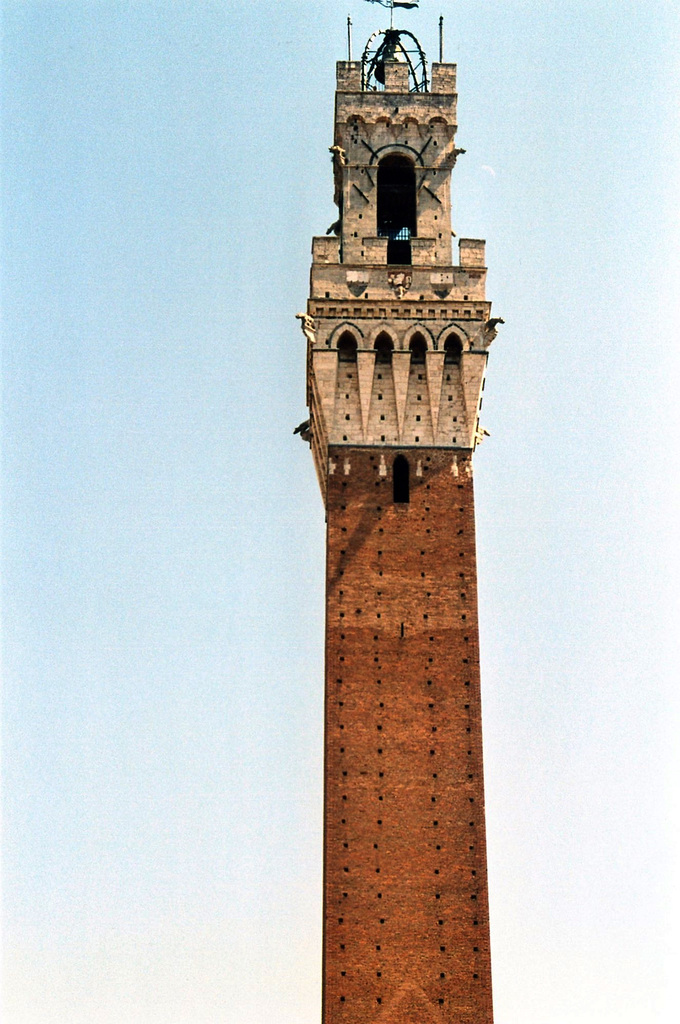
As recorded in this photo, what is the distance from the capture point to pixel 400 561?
40.4 metres

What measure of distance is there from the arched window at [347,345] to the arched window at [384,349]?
65 centimetres

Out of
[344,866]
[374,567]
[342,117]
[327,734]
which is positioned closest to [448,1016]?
[344,866]

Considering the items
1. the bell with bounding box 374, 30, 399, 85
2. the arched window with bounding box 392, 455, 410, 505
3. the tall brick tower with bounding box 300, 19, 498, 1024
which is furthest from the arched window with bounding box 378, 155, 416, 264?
the arched window with bounding box 392, 455, 410, 505

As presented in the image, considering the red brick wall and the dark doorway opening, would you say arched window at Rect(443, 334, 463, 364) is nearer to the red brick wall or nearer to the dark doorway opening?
the dark doorway opening

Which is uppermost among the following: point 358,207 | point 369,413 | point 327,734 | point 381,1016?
point 358,207

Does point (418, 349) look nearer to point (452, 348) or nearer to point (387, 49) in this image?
point (452, 348)

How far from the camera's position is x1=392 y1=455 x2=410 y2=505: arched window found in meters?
41.2

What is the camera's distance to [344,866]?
3756cm

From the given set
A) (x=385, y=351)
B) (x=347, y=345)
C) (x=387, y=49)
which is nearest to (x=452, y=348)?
(x=385, y=351)

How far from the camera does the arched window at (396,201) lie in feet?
150

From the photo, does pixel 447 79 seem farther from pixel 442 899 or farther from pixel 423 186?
pixel 442 899

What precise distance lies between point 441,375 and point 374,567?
561cm

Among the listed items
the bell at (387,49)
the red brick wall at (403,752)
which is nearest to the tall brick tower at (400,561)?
the red brick wall at (403,752)

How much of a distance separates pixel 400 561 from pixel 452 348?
244 inches
